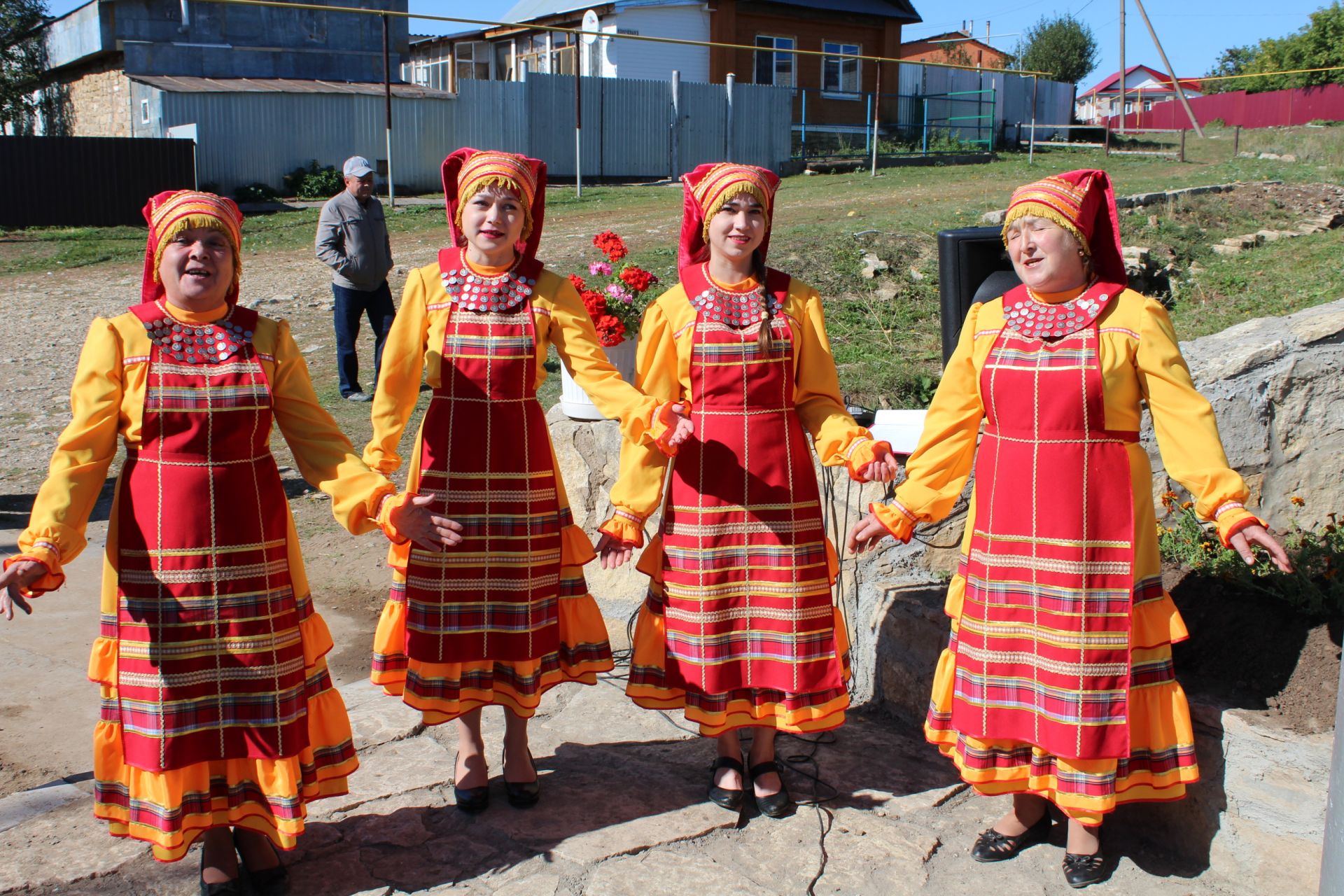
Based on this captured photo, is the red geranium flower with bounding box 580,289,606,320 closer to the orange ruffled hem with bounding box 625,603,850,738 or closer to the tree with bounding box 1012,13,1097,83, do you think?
the orange ruffled hem with bounding box 625,603,850,738

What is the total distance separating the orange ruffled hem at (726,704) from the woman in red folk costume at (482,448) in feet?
0.92

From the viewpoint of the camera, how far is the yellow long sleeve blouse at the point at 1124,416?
289cm

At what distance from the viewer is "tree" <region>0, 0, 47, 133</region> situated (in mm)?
25938

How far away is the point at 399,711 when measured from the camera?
431 centimetres

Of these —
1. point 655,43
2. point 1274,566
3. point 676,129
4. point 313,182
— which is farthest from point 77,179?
point 1274,566

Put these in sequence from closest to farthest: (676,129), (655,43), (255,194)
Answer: (255,194) → (676,129) → (655,43)

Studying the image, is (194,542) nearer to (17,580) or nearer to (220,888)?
(17,580)

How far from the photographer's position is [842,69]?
28859 mm

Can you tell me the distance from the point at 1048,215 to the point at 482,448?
5.65 ft

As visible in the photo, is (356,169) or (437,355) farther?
(356,169)

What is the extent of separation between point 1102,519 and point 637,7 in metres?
24.7

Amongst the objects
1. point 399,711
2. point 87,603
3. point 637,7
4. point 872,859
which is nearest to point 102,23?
point 637,7

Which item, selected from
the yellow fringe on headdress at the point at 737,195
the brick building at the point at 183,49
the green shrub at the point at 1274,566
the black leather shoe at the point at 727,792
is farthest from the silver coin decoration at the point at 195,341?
the brick building at the point at 183,49

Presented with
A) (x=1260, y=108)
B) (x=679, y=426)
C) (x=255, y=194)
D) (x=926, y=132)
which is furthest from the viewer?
(x=1260, y=108)
